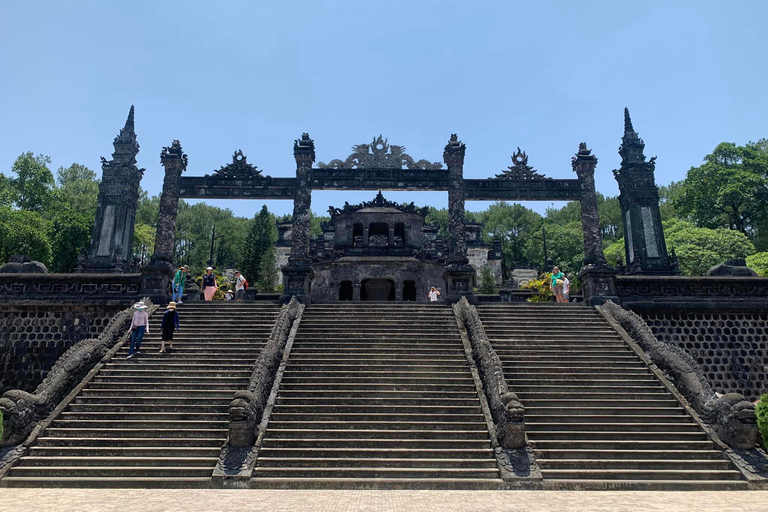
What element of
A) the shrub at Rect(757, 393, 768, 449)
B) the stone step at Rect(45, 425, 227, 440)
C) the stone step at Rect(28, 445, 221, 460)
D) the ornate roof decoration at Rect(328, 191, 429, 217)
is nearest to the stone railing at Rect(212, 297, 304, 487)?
the stone step at Rect(28, 445, 221, 460)

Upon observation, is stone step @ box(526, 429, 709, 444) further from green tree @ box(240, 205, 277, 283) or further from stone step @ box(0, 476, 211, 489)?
green tree @ box(240, 205, 277, 283)

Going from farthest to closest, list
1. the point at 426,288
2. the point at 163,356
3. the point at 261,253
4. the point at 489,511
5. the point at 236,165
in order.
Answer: the point at 261,253
the point at 426,288
the point at 236,165
the point at 163,356
the point at 489,511

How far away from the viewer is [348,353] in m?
12.7

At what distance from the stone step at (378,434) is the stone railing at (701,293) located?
9.31 m

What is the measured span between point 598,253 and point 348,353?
1161cm

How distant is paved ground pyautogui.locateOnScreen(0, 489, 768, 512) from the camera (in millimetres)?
6840

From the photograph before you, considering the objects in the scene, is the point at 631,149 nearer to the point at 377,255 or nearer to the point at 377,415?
the point at 377,255

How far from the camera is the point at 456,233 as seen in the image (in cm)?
1992

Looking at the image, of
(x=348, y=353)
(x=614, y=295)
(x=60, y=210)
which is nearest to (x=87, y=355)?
(x=348, y=353)

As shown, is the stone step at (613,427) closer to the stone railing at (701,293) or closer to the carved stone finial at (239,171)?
the stone railing at (701,293)

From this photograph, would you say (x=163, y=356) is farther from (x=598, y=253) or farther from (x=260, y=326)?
(x=598, y=253)

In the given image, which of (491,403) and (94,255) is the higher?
(94,255)

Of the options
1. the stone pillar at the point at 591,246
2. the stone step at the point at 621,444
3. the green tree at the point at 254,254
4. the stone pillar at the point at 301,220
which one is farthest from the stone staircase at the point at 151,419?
the green tree at the point at 254,254

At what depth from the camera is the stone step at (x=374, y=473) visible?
27.8 feet
